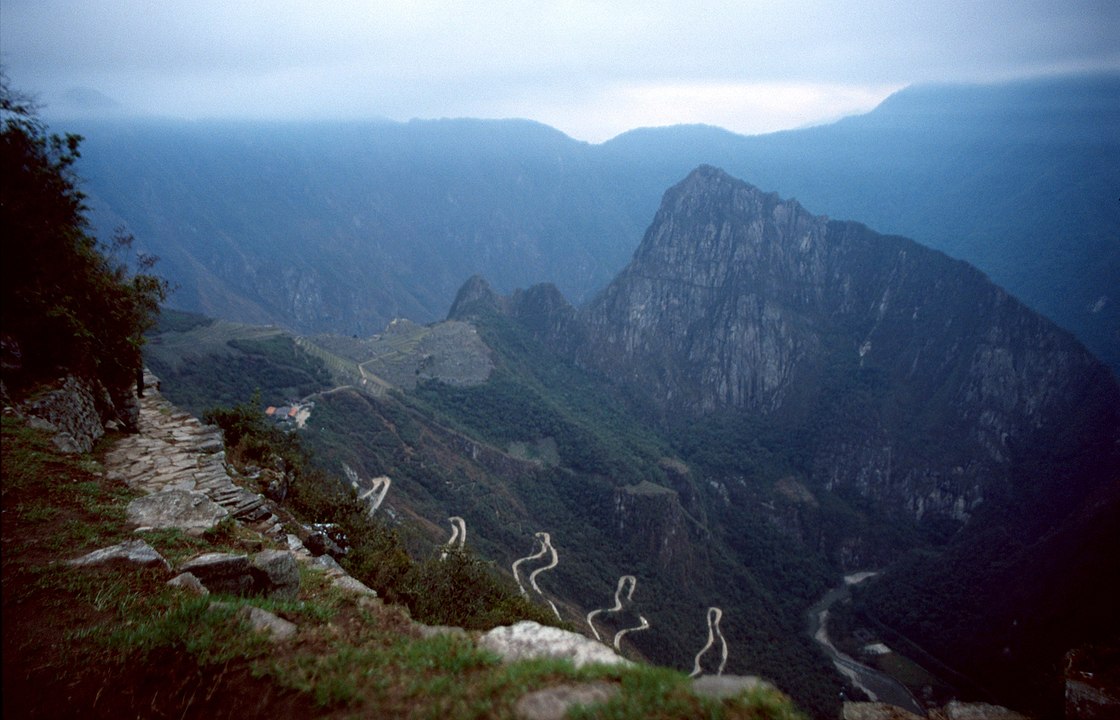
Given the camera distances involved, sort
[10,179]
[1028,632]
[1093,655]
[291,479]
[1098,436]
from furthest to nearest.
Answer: [1098,436] → [1028,632] → [291,479] → [10,179] → [1093,655]

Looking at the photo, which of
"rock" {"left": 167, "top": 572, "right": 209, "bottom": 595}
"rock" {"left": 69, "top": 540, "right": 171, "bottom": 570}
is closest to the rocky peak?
"rock" {"left": 69, "top": 540, "right": 171, "bottom": 570}

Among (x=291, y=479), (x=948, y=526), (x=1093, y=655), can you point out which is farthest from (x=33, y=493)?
(x=948, y=526)

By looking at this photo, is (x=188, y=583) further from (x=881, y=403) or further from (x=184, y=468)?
(x=881, y=403)

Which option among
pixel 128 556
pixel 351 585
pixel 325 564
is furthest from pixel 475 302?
pixel 128 556

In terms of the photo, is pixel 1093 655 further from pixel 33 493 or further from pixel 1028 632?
pixel 1028 632

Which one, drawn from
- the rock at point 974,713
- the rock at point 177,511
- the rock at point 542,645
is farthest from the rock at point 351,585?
the rock at point 974,713

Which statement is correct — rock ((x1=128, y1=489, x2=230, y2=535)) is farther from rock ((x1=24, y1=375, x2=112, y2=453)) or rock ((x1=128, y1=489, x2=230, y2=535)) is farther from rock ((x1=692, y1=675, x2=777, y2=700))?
rock ((x1=692, y1=675, x2=777, y2=700))
